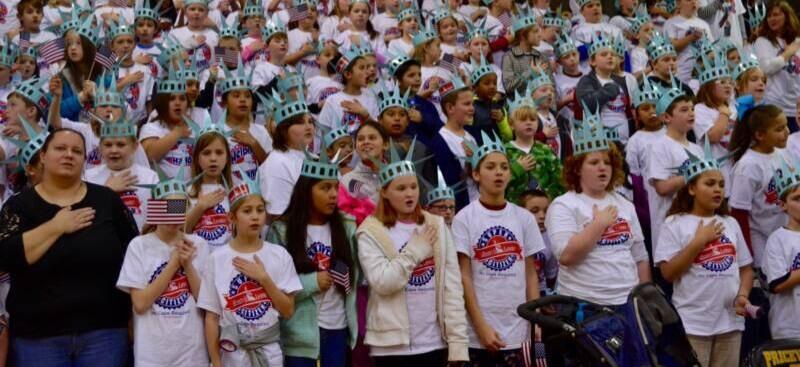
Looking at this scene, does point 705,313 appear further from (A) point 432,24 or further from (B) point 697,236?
(A) point 432,24

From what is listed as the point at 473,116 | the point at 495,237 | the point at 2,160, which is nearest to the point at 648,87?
the point at 473,116

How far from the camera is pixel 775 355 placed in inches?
177

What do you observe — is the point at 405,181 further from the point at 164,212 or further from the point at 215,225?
the point at 164,212

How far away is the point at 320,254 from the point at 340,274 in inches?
7.3

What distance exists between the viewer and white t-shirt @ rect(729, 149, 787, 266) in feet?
25.0

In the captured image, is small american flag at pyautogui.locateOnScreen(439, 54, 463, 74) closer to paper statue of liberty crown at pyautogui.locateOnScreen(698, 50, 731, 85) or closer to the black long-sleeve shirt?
paper statue of liberty crown at pyautogui.locateOnScreen(698, 50, 731, 85)

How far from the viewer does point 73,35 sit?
866cm

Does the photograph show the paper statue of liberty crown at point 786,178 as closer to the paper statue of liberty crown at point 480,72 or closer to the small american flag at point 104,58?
the paper statue of liberty crown at point 480,72

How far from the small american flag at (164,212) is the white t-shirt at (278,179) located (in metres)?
1.33

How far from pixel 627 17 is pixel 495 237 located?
29.0ft

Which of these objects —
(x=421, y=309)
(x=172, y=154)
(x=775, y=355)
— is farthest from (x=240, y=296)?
(x=775, y=355)

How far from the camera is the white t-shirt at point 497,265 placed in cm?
613

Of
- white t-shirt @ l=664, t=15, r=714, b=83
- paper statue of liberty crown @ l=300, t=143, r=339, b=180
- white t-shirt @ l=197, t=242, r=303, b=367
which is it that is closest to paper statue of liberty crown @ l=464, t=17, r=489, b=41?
white t-shirt @ l=664, t=15, r=714, b=83

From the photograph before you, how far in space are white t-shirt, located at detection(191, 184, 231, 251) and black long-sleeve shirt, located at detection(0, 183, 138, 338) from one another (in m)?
0.91
